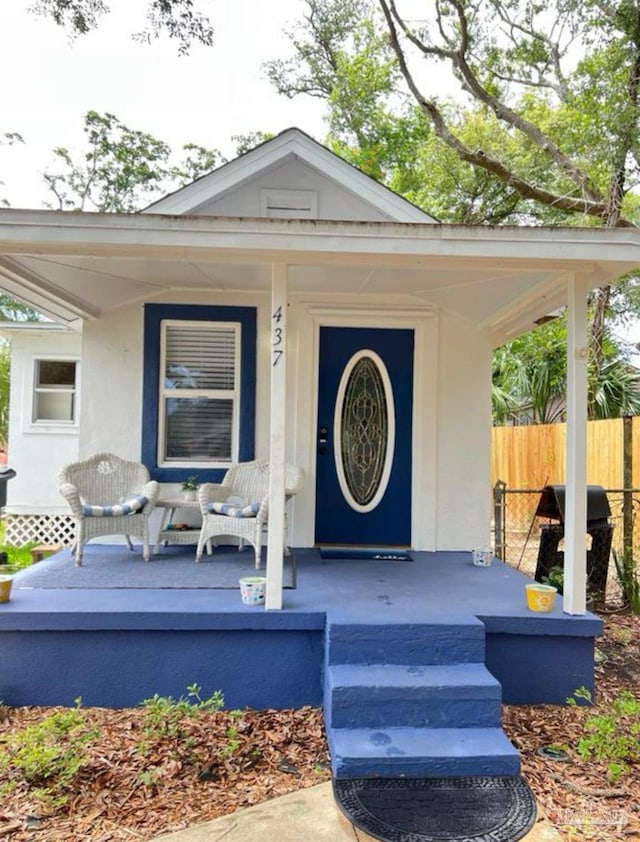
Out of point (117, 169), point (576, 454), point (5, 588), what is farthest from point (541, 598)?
point (117, 169)

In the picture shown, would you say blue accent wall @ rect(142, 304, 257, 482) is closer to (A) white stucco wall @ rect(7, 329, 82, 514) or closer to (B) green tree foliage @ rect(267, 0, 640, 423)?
(A) white stucco wall @ rect(7, 329, 82, 514)

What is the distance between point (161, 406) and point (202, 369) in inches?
19.6

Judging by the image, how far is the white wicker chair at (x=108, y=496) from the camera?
405 centimetres

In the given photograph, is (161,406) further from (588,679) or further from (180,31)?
(180,31)

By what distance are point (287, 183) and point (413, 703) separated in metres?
4.71

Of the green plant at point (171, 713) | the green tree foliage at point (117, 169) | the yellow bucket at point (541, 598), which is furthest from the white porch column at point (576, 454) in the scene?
the green tree foliage at point (117, 169)

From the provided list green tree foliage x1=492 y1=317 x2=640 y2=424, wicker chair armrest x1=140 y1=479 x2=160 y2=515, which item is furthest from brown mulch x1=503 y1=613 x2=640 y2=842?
green tree foliage x1=492 y1=317 x2=640 y2=424

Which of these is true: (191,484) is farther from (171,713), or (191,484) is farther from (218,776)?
(218,776)

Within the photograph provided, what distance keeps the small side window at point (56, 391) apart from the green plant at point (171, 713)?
5182mm

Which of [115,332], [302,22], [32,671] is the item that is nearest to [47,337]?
[115,332]

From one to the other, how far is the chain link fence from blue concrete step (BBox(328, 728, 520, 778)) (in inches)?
110

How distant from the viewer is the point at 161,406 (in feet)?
16.0

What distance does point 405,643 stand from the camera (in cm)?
285

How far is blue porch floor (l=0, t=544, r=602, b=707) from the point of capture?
3012mm
